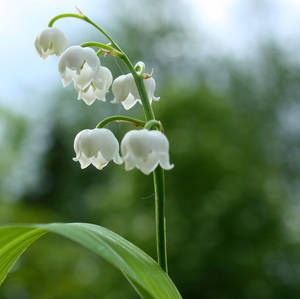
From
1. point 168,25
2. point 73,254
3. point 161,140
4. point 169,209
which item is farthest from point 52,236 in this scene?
point 161,140

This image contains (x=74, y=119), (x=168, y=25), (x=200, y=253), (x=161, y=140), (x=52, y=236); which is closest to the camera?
(x=161, y=140)

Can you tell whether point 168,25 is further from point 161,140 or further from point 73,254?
point 161,140

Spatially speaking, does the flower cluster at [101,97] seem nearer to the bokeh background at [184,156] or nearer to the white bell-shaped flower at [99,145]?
the white bell-shaped flower at [99,145]

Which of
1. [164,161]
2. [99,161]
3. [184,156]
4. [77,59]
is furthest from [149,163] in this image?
[184,156]

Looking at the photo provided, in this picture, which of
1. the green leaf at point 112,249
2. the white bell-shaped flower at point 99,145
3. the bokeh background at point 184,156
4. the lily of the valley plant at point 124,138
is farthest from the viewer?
the bokeh background at point 184,156

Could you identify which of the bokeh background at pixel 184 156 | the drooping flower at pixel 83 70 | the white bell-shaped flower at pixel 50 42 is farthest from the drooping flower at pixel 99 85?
the bokeh background at pixel 184 156

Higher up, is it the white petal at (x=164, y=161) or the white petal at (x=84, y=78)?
the white petal at (x=84, y=78)
